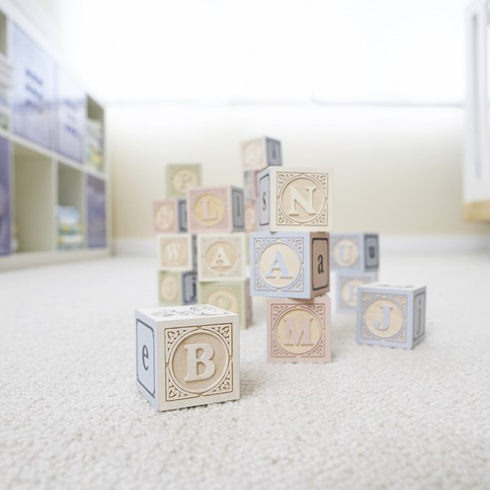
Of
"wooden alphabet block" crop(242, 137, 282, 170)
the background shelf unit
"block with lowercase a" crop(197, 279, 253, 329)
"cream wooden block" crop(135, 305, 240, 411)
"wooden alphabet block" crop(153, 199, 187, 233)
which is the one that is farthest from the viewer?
the background shelf unit

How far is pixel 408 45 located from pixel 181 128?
1.97m

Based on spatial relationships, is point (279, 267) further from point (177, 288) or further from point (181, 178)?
point (181, 178)

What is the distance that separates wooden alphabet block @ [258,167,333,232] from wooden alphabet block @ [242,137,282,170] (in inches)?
31.2

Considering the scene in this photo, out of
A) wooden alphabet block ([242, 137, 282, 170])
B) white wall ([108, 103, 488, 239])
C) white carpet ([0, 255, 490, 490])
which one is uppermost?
white wall ([108, 103, 488, 239])

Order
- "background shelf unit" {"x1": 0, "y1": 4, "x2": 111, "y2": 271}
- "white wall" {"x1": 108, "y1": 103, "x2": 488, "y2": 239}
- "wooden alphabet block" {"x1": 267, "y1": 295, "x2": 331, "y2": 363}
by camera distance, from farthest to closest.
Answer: "white wall" {"x1": 108, "y1": 103, "x2": 488, "y2": 239}, "background shelf unit" {"x1": 0, "y1": 4, "x2": 111, "y2": 271}, "wooden alphabet block" {"x1": 267, "y1": 295, "x2": 331, "y2": 363}

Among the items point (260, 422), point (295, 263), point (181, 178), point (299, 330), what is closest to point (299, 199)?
point (295, 263)

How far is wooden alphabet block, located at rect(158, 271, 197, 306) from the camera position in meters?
1.48

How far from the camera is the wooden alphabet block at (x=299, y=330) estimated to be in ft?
3.00

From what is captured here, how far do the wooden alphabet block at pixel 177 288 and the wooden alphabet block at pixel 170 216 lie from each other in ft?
0.55

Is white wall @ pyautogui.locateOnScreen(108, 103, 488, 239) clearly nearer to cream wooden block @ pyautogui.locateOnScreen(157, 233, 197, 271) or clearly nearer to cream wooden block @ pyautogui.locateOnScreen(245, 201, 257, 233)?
cream wooden block @ pyautogui.locateOnScreen(245, 201, 257, 233)

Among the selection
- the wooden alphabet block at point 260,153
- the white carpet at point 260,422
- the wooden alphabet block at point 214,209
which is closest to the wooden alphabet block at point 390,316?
the white carpet at point 260,422

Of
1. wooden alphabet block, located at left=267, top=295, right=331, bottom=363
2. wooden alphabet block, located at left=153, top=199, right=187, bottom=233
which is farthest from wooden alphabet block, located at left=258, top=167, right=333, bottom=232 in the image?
wooden alphabet block, located at left=153, top=199, right=187, bottom=233

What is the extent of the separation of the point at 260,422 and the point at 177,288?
916 mm

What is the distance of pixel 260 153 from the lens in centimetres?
181
